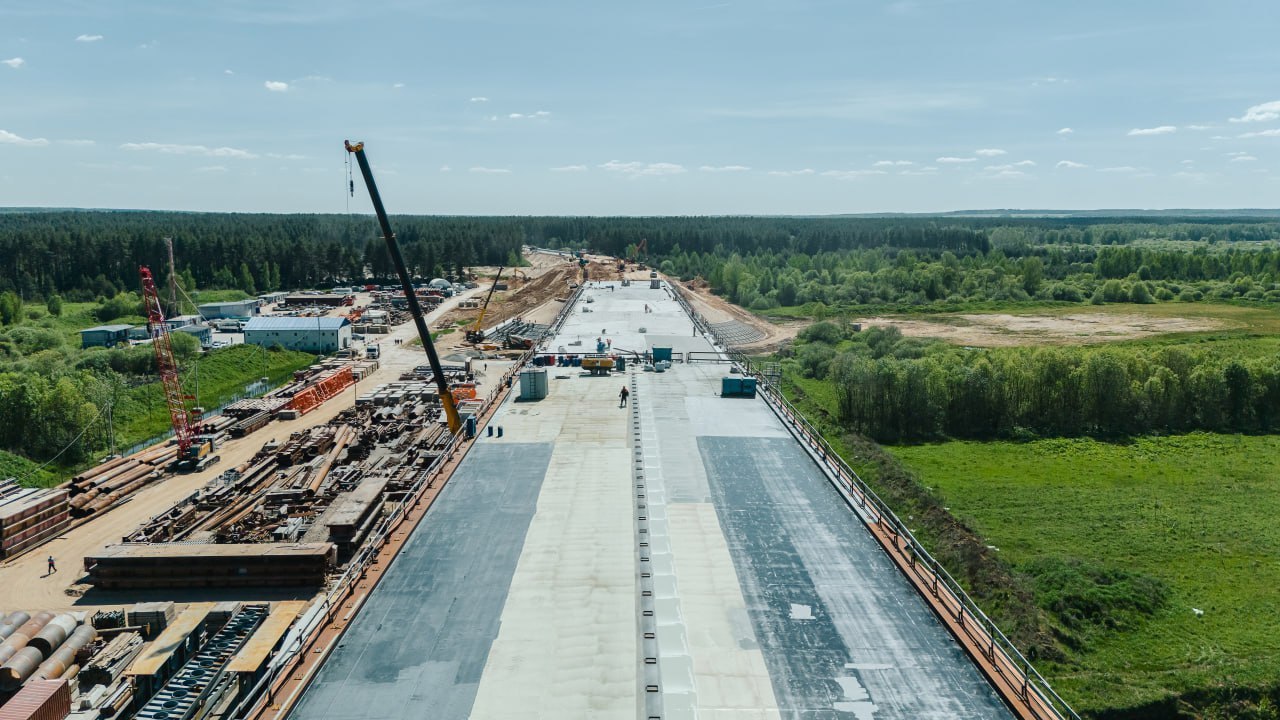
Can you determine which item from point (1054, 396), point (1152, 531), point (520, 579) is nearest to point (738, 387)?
point (520, 579)

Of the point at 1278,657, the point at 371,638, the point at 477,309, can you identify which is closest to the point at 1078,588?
the point at 1278,657

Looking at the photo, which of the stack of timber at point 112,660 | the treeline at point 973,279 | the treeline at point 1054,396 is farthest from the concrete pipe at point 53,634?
the treeline at point 973,279

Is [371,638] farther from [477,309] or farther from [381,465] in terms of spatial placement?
[477,309]

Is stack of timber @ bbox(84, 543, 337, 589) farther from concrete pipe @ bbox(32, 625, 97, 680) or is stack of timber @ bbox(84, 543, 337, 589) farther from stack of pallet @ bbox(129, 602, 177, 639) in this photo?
concrete pipe @ bbox(32, 625, 97, 680)

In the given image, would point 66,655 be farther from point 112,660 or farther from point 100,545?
point 100,545

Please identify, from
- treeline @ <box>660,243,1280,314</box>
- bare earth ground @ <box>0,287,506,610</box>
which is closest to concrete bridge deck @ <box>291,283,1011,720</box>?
bare earth ground @ <box>0,287,506,610</box>
